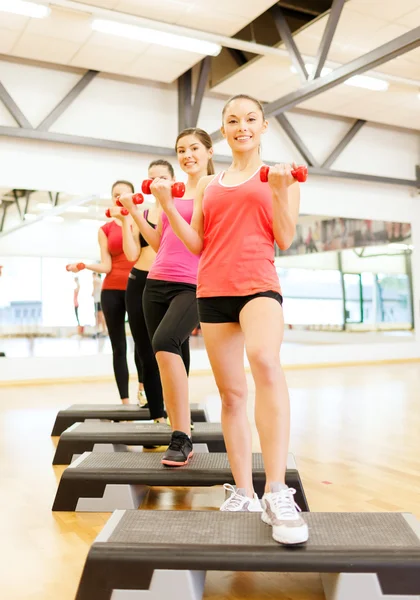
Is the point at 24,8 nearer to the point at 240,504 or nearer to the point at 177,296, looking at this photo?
the point at 177,296

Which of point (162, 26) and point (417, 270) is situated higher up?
point (162, 26)

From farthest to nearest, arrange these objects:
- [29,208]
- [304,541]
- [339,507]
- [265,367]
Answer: [29,208], [339,507], [265,367], [304,541]

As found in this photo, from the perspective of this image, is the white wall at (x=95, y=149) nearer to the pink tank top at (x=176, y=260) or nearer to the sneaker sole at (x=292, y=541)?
the pink tank top at (x=176, y=260)

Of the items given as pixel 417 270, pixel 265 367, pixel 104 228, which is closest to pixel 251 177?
pixel 265 367

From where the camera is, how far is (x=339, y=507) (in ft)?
7.34

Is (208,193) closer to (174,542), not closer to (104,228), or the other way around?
(174,542)

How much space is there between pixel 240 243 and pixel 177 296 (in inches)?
30.9

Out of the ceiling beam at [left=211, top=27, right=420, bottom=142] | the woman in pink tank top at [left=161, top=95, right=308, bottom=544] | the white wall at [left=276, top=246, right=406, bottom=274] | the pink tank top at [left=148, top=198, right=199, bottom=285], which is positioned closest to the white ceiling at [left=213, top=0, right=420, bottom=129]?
the ceiling beam at [left=211, top=27, right=420, bottom=142]

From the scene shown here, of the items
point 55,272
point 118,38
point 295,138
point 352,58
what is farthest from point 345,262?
point 118,38

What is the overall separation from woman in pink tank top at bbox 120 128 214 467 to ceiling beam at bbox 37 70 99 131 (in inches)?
176

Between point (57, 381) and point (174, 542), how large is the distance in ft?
17.6

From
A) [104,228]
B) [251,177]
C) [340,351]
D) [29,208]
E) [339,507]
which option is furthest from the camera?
[340,351]

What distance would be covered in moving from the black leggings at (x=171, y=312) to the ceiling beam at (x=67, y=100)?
14.8 ft

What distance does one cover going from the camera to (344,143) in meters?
8.51
